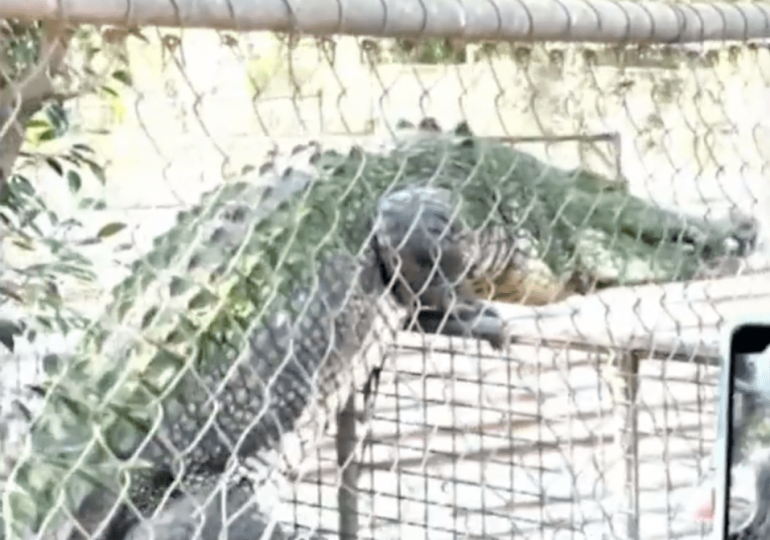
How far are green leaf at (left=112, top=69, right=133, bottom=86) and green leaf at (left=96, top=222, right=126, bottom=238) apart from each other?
0.45 ft

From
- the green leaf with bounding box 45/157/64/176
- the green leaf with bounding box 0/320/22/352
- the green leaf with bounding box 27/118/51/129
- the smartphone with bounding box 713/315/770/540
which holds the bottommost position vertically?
the smartphone with bounding box 713/315/770/540

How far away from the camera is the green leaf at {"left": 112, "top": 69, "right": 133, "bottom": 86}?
795 millimetres

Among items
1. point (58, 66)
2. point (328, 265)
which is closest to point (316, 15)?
point (58, 66)

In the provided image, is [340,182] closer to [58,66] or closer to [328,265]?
[328,265]

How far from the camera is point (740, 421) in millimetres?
731

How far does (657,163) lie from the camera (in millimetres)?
1289

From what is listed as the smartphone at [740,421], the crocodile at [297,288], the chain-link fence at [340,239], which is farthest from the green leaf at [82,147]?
the smartphone at [740,421]

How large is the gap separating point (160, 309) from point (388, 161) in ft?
1.12

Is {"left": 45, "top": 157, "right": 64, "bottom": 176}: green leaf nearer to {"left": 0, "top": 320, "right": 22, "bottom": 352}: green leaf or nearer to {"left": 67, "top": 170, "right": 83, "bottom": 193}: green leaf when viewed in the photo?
{"left": 67, "top": 170, "right": 83, "bottom": 193}: green leaf

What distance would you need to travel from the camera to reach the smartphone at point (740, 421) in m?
0.71

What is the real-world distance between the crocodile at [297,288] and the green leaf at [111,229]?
5 cm

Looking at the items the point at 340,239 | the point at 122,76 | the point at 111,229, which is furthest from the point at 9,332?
the point at 340,239

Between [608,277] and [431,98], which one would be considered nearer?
[431,98]

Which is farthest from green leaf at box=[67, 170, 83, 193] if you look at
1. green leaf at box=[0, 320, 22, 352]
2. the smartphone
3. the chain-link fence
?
the smartphone
